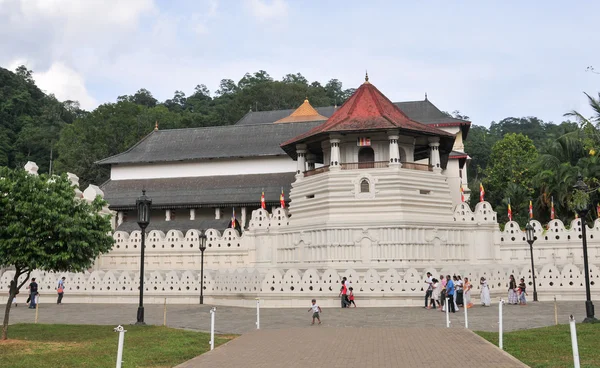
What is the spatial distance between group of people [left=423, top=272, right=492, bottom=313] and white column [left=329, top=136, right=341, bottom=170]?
9.35m

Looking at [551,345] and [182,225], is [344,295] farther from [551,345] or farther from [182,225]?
[182,225]

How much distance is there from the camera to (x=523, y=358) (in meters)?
10.8

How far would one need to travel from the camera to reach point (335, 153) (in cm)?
3088

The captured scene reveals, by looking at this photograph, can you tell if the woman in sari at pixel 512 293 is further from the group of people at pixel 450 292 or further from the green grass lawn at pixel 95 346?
the green grass lawn at pixel 95 346

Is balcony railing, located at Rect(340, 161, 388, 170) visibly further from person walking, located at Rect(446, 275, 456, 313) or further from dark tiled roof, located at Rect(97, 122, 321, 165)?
dark tiled roof, located at Rect(97, 122, 321, 165)

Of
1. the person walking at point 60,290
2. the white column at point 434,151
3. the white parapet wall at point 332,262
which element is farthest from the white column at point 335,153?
the person walking at point 60,290

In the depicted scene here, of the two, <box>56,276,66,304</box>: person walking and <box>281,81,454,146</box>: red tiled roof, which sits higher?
<box>281,81,454,146</box>: red tiled roof

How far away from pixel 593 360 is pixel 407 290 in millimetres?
12752

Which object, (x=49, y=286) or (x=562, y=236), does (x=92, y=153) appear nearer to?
(x=49, y=286)

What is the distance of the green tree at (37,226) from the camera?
14922mm

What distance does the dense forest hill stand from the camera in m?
38.4

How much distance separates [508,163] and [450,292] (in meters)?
37.6

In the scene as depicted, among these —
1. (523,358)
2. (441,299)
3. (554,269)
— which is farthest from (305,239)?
(523,358)

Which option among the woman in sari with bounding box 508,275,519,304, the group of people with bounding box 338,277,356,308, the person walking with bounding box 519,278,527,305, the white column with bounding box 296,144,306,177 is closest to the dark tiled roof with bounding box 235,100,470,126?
the white column with bounding box 296,144,306,177
